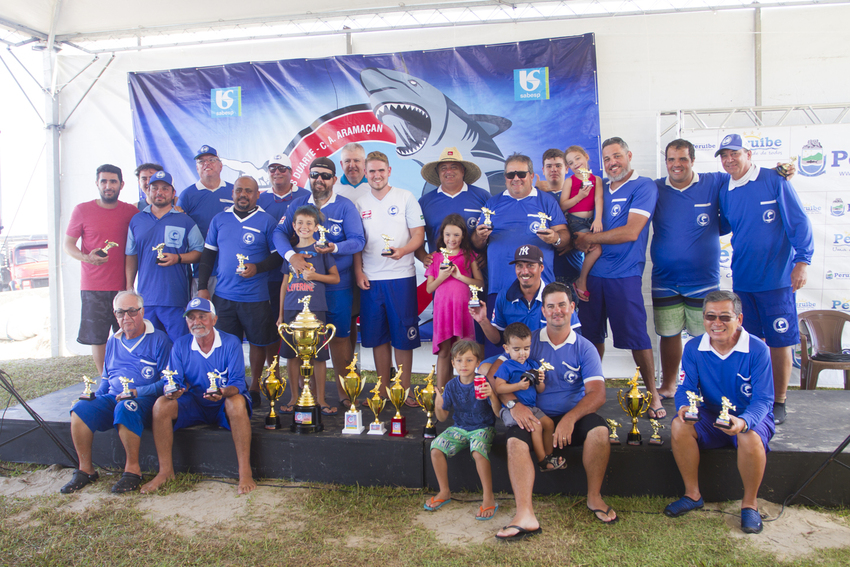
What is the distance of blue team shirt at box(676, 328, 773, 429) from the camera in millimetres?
2605

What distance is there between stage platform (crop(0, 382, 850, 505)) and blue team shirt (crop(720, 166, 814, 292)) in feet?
2.96

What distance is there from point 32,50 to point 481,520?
23.7 feet

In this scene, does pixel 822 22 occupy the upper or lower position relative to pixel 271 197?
upper

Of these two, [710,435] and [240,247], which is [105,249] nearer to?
[240,247]

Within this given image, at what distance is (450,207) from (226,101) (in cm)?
370

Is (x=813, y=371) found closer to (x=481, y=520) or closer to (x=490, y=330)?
(x=490, y=330)

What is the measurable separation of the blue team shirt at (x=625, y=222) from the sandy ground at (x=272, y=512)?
150 cm

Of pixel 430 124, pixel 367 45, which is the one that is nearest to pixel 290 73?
pixel 367 45

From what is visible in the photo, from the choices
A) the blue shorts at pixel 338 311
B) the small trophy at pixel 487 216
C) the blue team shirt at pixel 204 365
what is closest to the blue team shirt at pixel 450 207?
the small trophy at pixel 487 216

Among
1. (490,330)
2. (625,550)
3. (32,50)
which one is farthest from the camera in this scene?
(32,50)

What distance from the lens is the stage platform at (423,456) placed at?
9.22 feet

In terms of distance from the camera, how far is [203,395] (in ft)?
10.8

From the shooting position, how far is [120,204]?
14.9 feet

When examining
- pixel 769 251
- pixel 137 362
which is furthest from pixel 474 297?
pixel 137 362
